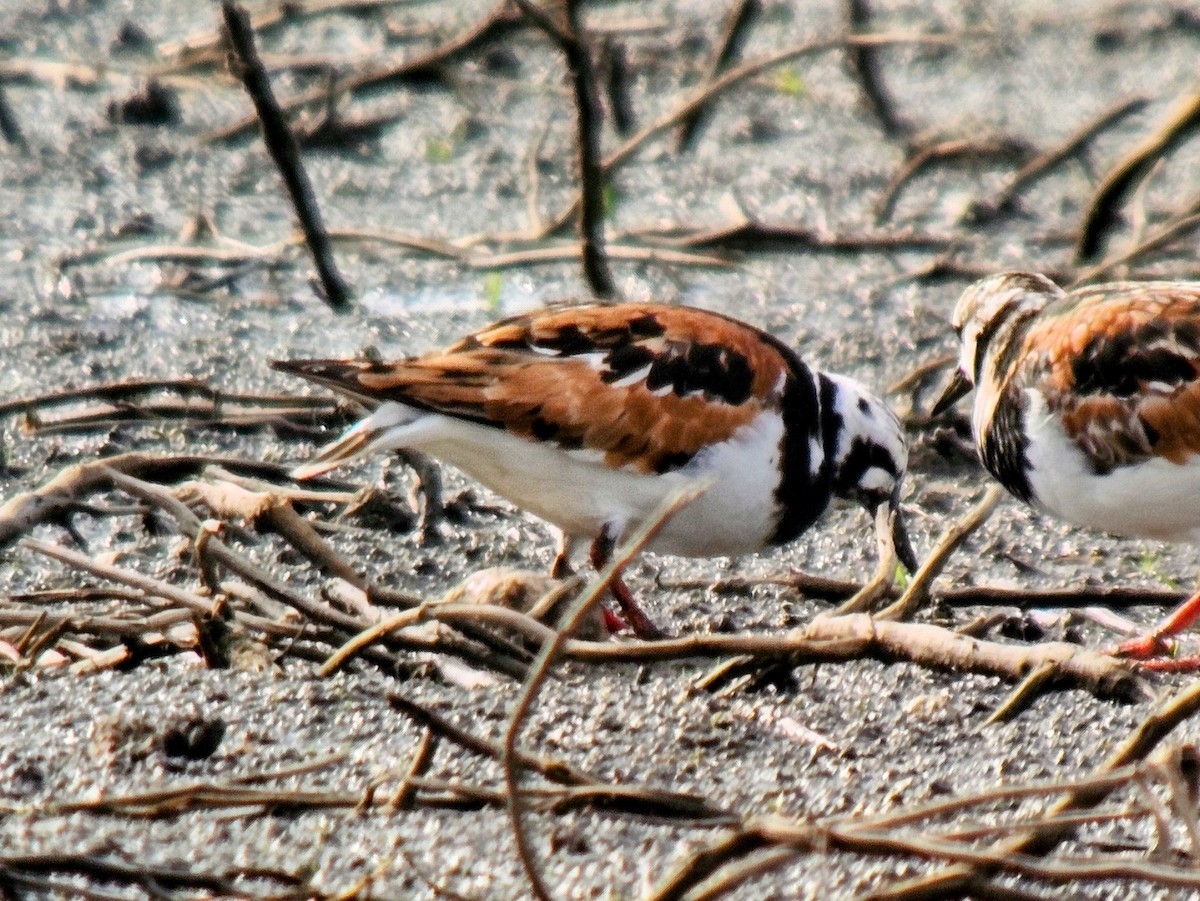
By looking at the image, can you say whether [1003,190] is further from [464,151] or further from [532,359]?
[532,359]

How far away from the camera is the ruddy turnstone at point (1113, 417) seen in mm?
3359

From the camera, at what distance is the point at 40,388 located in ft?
14.5

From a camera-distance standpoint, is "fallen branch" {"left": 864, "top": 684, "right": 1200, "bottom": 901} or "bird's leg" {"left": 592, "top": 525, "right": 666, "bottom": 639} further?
"bird's leg" {"left": 592, "top": 525, "right": 666, "bottom": 639}

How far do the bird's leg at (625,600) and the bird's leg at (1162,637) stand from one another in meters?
0.79

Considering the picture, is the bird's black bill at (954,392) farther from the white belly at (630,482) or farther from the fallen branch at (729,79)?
the fallen branch at (729,79)

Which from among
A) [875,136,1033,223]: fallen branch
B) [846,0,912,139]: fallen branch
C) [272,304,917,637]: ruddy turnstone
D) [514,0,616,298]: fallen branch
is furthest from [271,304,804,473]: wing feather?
[846,0,912,139]: fallen branch

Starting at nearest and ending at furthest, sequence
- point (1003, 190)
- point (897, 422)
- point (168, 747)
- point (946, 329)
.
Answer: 1. point (168, 747)
2. point (897, 422)
3. point (946, 329)
4. point (1003, 190)

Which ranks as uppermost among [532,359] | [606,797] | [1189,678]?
[532,359]

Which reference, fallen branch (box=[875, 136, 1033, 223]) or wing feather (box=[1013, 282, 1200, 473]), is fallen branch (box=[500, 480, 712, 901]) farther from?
fallen branch (box=[875, 136, 1033, 223])

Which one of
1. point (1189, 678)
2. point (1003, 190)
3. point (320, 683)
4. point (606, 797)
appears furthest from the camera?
point (1003, 190)

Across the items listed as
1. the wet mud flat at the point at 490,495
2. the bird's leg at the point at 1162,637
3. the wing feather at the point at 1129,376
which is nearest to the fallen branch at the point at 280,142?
the wet mud flat at the point at 490,495

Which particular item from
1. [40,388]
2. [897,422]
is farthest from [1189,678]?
[40,388]

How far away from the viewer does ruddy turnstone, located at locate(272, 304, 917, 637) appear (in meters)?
3.24

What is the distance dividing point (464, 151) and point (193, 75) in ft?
3.54
